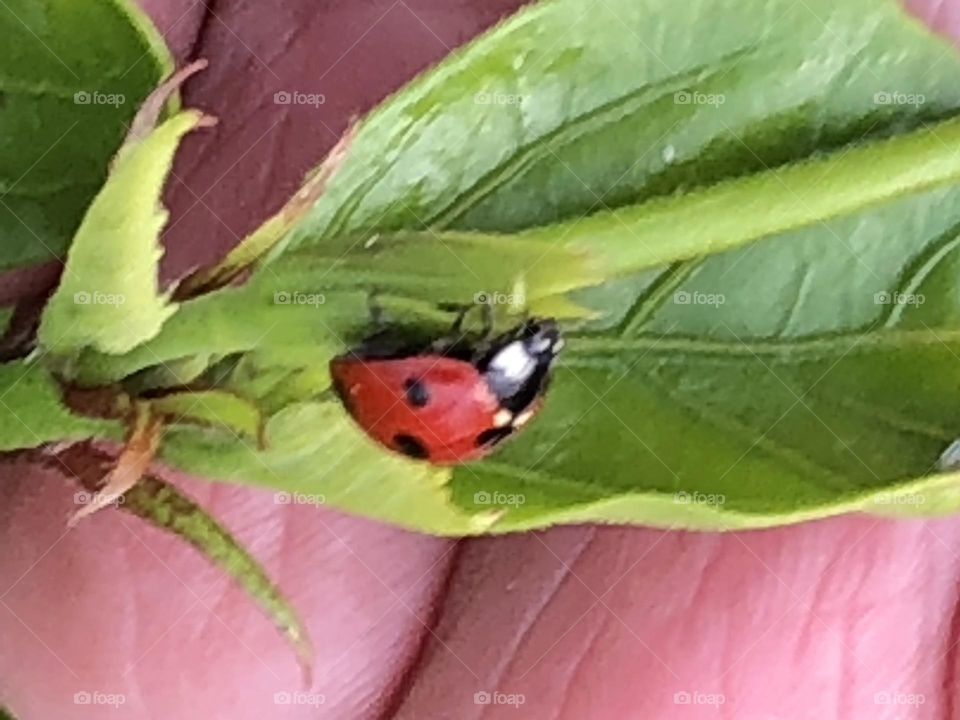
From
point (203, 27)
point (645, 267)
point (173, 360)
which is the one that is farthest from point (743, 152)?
point (203, 27)

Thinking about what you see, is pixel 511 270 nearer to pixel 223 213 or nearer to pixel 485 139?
pixel 485 139
